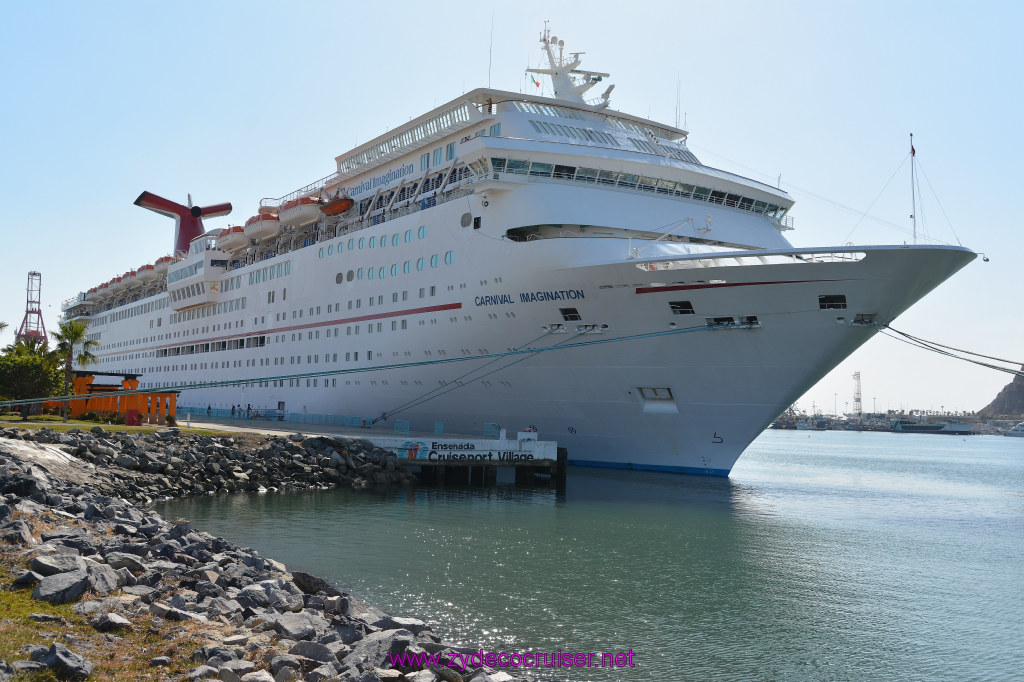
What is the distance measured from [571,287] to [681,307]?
3419 millimetres

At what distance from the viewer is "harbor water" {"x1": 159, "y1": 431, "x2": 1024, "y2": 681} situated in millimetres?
10680

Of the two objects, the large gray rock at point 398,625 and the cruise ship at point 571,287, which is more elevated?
the cruise ship at point 571,287

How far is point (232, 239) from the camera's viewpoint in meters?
47.8

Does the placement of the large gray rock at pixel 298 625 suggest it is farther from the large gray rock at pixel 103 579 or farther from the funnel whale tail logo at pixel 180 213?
the funnel whale tail logo at pixel 180 213

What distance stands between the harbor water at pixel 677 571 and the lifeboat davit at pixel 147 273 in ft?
157

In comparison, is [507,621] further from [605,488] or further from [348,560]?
[605,488]

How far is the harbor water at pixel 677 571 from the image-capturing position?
420 inches

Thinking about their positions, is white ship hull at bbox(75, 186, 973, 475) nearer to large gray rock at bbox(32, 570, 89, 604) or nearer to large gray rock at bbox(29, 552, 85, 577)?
large gray rock at bbox(29, 552, 85, 577)

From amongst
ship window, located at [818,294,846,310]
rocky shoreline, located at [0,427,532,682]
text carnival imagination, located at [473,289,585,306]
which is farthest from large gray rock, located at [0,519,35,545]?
ship window, located at [818,294,846,310]

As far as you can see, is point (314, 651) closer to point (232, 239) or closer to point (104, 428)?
point (104, 428)

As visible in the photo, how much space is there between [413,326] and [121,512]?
53.3 ft

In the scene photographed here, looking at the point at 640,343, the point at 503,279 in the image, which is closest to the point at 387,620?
the point at 640,343

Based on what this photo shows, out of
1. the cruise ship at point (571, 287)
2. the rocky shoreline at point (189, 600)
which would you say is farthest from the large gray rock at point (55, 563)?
the cruise ship at point (571, 287)

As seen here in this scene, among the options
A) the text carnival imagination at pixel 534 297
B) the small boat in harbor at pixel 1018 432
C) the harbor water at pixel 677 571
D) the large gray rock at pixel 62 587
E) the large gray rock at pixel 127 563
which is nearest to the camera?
the large gray rock at pixel 62 587
